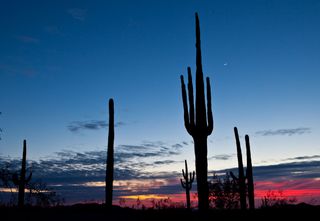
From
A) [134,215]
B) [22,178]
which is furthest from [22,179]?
[134,215]

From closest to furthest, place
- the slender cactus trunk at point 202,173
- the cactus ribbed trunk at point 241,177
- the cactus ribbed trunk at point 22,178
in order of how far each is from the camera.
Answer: the slender cactus trunk at point 202,173, the cactus ribbed trunk at point 241,177, the cactus ribbed trunk at point 22,178

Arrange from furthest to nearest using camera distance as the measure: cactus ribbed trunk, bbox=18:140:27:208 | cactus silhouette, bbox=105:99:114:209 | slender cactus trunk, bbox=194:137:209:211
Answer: cactus ribbed trunk, bbox=18:140:27:208 → cactus silhouette, bbox=105:99:114:209 → slender cactus trunk, bbox=194:137:209:211

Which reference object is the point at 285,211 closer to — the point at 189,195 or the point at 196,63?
the point at 196,63

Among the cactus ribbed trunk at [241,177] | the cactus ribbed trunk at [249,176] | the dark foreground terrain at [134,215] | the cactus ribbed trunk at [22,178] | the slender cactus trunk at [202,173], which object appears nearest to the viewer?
the dark foreground terrain at [134,215]

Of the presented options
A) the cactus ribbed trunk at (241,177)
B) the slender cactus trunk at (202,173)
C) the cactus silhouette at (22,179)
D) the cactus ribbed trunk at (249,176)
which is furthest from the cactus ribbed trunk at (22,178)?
the cactus ribbed trunk at (249,176)

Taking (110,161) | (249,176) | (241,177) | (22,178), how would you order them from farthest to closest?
(22,178)
(249,176)
(241,177)
(110,161)

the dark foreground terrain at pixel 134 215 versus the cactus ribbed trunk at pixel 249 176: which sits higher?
the cactus ribbed trunk at pixel 249 176

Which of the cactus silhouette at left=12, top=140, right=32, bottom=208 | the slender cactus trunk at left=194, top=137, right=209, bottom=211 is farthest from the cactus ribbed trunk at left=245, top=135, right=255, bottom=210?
the cactus silhouette at left=12, top=140, right=32, bottom=208

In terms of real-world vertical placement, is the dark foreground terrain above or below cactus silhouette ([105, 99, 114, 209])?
below

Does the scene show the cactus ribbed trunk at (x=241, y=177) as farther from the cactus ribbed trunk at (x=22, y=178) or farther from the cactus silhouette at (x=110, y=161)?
the cactus ribbed trunk at (x=22, y=178)

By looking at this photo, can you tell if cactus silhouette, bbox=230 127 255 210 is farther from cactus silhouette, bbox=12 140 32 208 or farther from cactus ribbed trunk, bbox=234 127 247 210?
cactus silhouette, bbox=12 140 32 208

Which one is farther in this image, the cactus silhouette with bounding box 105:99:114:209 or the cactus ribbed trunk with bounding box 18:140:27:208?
the cactus ribbed trunk with bounding box 18:140:27:208

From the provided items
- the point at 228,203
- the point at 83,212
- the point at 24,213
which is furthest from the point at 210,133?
the point at 228,203

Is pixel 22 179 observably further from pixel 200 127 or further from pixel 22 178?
pixel 200 127
